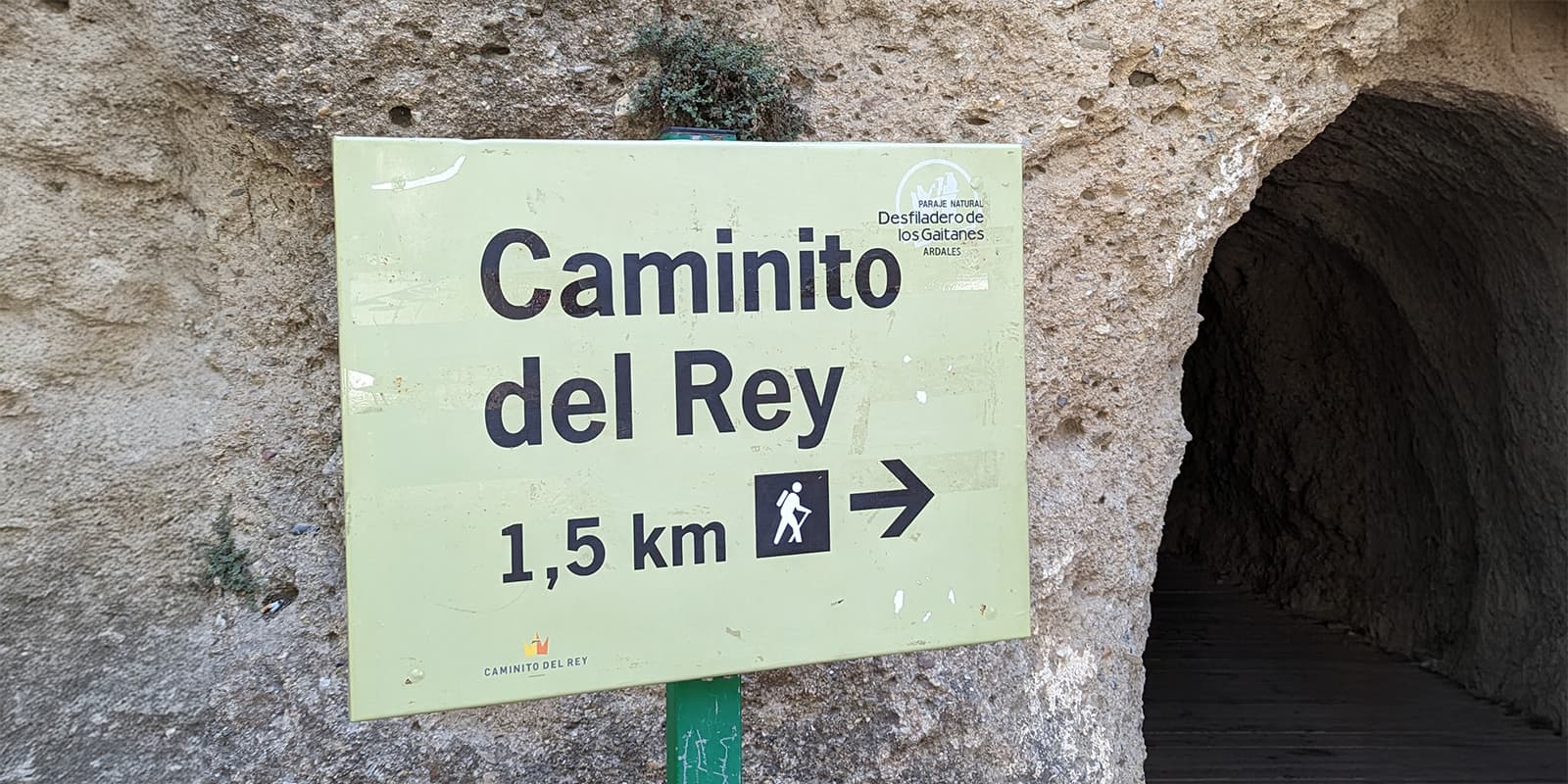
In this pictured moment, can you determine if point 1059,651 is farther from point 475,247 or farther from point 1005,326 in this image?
point 475,247

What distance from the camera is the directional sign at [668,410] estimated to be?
143cm

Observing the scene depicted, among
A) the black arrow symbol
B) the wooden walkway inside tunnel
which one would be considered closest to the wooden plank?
the wooden walkway inside tunnel

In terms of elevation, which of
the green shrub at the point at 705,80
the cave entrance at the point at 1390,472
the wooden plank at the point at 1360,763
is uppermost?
the green shrub at the point at 705,80

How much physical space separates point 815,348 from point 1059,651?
50.2 inches

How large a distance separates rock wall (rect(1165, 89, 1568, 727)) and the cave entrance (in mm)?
12

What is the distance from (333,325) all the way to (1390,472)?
5.12 m

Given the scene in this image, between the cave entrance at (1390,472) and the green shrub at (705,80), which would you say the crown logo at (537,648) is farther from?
the cave entrance at (1390,472)

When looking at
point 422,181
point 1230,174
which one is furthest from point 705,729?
point 1230,174

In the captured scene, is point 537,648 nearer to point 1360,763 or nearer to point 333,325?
point 333,325

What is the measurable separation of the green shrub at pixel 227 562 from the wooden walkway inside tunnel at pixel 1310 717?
2.95m

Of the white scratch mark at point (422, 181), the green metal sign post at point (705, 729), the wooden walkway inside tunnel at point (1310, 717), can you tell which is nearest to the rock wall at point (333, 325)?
the green metal sign post at point (705, 729)

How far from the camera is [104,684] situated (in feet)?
7.18

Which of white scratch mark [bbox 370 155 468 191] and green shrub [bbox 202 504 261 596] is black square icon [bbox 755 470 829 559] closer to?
white scratch mark [bbox 370 155 468 191]

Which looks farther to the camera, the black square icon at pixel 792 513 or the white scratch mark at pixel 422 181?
the black square icon at pixel 792 513
